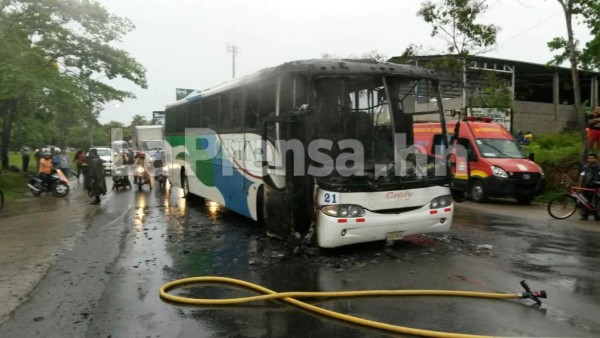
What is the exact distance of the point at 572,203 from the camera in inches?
446

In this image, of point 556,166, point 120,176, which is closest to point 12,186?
point 120,176

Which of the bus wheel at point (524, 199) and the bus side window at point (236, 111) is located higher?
the bus side window at point (236, 111)

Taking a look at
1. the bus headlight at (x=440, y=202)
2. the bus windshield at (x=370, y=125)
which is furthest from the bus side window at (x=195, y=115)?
the bus headlight at (x=440, y=202)

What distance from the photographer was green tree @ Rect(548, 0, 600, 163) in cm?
1446

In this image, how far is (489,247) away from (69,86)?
54.2ft

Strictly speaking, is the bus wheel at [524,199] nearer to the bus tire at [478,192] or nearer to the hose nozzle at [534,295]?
the bus tire at [478,192]

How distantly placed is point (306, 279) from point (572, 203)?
8286 millimetres

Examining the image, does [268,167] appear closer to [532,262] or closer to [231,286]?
[231,286]

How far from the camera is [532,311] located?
194 inches

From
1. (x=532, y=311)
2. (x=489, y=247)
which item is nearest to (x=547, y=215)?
(x=489, y=247)

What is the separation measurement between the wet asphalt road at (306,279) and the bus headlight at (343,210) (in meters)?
0.71

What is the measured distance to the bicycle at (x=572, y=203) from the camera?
36.3 ft

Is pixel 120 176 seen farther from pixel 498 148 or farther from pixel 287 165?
pixel 498 148

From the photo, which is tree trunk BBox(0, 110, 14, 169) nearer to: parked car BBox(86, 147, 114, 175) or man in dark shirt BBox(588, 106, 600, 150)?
parked car BBox(86, 147, 114, 175)
